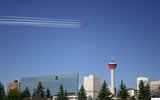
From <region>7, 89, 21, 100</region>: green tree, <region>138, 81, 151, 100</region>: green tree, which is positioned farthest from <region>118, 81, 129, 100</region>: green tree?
<region>7, 89, 21, 100</region>: green tree

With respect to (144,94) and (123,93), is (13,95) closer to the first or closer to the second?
(123,93)

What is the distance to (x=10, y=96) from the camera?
131750 millimetres

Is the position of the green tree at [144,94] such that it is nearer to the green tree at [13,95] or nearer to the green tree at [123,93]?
the green tree at [123,93]

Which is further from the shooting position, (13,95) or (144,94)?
(13,95)

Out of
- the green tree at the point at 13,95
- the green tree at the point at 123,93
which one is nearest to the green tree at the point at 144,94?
the green tree at the point at 123,93

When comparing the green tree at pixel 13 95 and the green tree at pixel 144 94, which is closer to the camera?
the green tree at pixel 144 94

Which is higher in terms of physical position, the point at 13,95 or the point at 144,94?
the point at 144,94

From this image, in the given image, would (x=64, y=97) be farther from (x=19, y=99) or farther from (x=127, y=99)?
(x=127, y=99)

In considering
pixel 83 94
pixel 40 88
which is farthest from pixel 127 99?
pixel 40 88

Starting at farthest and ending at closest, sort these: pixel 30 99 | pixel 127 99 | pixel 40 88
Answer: pixel 40 88
pixel 30 99
pixel 127 99

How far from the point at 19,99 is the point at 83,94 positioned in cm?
2670

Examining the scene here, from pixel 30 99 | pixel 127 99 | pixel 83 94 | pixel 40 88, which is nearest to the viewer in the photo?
pixel 127 99

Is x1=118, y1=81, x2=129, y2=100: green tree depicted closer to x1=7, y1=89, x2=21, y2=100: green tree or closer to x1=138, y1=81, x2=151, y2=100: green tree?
x1=138, y1=81, x2=151, y2=100: green tree

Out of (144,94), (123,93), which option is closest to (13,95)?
(123,93)
